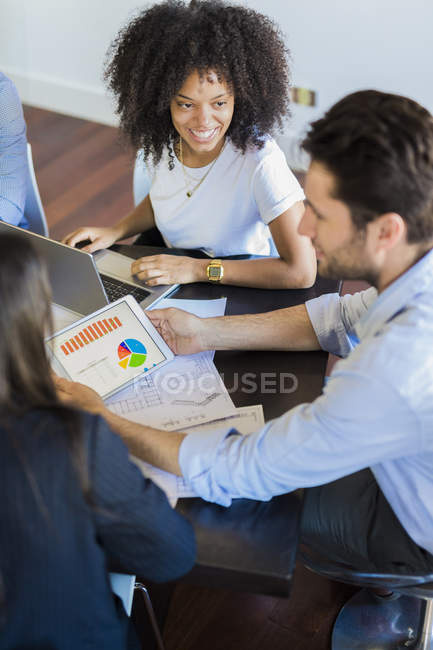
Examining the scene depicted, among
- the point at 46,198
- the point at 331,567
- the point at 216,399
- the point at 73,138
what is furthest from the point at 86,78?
the point at 331,567

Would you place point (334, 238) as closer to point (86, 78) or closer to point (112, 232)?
point (112, 232)

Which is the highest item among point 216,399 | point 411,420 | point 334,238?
point 334,238

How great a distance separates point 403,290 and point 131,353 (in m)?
0.58

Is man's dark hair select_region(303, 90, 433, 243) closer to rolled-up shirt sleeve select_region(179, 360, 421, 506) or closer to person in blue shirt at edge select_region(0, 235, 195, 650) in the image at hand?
rolled-up shirt sleeve select_region(179, 360, 421, 506)

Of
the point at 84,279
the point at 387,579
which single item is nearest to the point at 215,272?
the point at 84,279

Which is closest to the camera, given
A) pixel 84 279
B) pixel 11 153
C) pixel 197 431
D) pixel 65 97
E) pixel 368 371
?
pixel 368 371

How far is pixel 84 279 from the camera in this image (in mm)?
1489

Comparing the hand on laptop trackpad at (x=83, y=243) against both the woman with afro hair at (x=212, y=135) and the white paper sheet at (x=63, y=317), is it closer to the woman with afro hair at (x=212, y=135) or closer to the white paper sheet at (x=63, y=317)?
the woman with afro hair at (x=212, y=135)

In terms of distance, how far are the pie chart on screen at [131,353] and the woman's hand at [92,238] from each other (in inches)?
18.9

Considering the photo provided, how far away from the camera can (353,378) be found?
3.47 feet

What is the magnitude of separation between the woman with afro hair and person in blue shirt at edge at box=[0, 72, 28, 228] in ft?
1.05

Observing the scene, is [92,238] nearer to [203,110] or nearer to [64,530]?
[203,110]

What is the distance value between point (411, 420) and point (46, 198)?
9.35ft

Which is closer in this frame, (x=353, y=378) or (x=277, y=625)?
(x=353, y=378)
